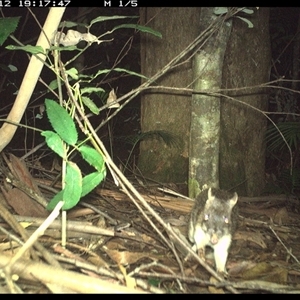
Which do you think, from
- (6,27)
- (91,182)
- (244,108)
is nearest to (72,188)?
(91,182)

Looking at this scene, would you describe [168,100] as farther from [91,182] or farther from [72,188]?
[72,188]

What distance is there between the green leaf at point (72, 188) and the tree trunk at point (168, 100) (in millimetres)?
2515

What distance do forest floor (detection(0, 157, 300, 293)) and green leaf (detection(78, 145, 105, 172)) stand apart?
0.37 metres

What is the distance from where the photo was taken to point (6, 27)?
10.8 feet

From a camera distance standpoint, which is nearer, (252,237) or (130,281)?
(130,281)

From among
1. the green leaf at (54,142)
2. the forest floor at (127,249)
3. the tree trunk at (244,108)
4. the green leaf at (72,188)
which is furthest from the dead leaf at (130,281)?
the tree trunk at (244,108)

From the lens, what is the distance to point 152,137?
560 centimetres

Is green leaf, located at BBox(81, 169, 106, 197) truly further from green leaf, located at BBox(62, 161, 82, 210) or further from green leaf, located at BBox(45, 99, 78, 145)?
green leaf, located at BBox(45, 99, 78, 145)

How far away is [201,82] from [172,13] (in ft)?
4.03

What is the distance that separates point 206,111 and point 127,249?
1.75 metres

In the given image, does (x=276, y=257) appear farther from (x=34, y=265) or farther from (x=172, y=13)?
(x=172, y=13)

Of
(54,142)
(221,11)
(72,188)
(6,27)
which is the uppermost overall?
(221,11)

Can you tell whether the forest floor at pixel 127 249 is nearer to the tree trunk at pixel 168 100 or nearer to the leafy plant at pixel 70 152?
the leafy plant at pixel 70 152

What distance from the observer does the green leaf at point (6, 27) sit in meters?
3.27
